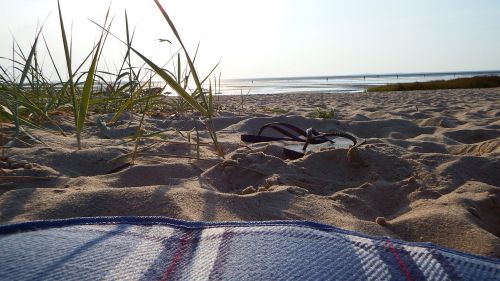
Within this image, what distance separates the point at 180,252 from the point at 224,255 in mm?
79

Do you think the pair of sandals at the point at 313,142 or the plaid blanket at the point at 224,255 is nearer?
the plaid blanket at the point at 224,255

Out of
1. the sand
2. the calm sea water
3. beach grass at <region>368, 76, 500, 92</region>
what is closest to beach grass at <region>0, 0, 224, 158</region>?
the sand

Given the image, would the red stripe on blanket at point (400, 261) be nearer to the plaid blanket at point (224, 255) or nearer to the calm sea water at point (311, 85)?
the plaid blanket at point (224, 255)

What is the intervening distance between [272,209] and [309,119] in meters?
2.12

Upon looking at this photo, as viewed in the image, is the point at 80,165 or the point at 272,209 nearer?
the point at 272,209

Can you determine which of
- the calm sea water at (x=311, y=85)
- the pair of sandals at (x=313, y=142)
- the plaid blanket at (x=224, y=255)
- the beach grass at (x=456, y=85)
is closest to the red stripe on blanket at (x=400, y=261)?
the plaid blanket at (x=224, y=255)

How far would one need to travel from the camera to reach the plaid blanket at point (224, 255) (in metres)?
0.62

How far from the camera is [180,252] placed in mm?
714

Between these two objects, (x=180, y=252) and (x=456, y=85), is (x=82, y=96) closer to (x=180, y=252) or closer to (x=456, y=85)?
(x=180, y=252)

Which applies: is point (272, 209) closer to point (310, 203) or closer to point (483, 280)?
point (310, 203)

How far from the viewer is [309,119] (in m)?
3.19

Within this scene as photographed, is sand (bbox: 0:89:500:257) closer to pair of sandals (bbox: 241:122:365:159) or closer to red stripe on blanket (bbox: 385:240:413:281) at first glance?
pair of sandals (bbox: 241:122:365:159)

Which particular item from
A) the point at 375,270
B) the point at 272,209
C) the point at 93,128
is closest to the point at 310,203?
the point at 272,209

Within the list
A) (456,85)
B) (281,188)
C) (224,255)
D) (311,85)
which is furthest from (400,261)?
(311,85)
